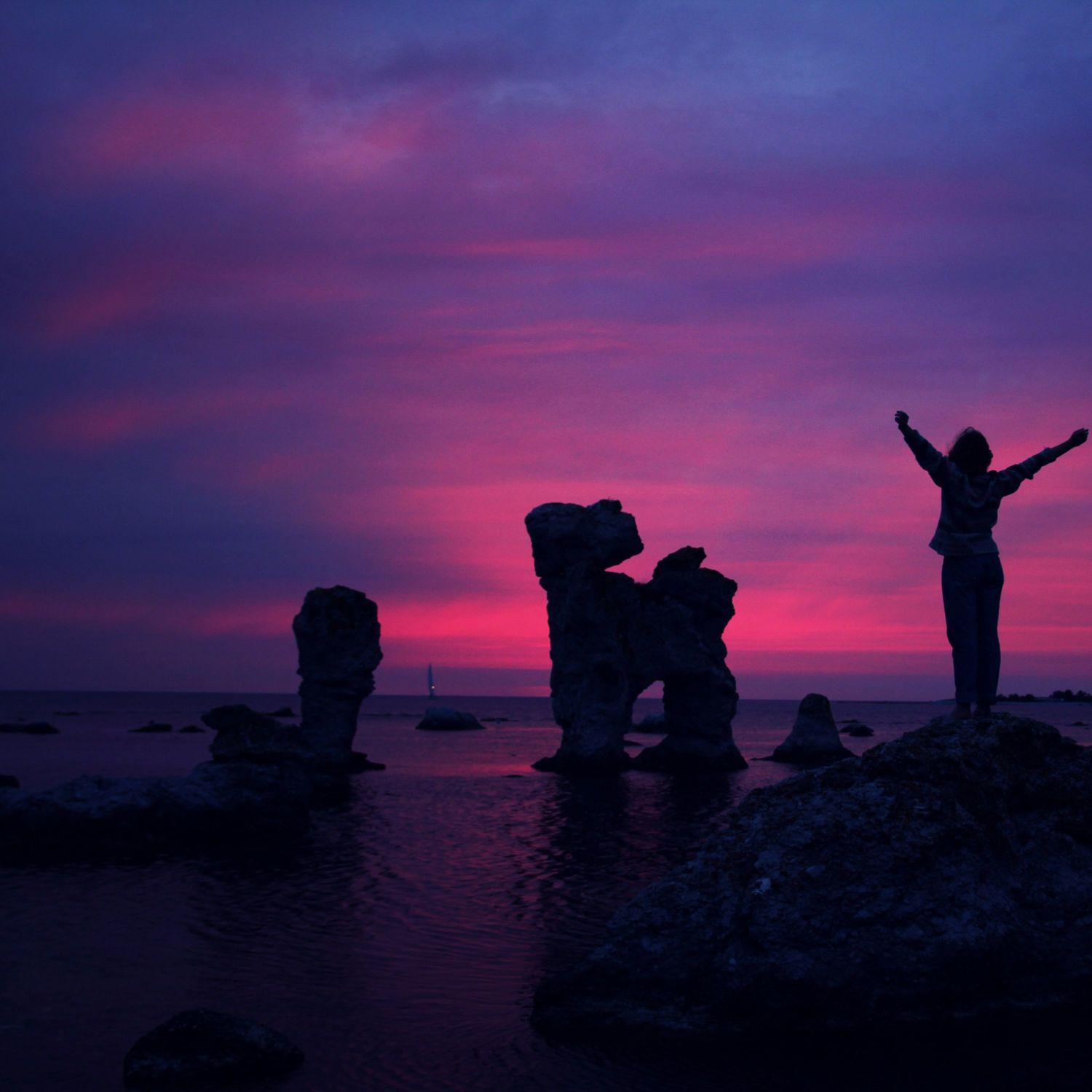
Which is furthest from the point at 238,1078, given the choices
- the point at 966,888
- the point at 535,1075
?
the point at 966,888

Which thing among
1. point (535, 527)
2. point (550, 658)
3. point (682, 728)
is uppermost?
point (535, 527)

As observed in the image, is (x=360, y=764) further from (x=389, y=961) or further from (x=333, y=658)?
(x=389, y=961)

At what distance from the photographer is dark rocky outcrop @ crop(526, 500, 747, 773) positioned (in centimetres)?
4975

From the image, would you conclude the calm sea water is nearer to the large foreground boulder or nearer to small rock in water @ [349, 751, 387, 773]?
the large foreground boulder

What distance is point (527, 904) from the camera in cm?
1567

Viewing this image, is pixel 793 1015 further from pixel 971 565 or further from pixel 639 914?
pixel 971 565

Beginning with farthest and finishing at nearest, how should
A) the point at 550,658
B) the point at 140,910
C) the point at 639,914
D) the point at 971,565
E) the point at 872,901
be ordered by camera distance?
1. the point at 550,658
2. the point at 140,910
3. the point at 971,565
4. the point at 639,914
5. the point at 872,901

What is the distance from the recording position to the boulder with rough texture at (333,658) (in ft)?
148

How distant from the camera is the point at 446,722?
345 ft

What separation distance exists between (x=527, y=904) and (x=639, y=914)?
6.68 metres

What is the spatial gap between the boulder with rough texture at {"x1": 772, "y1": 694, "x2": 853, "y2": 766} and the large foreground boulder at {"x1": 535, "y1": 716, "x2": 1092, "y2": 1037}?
154ft

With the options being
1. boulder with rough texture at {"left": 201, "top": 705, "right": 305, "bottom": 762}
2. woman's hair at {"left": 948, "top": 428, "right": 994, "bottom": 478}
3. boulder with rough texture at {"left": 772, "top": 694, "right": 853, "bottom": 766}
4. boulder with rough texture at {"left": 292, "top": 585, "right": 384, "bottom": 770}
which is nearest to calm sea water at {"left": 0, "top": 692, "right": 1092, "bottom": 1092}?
boulder with rough texture at {"left": 201, "top": 705, "right": 305, "bottom": 762}

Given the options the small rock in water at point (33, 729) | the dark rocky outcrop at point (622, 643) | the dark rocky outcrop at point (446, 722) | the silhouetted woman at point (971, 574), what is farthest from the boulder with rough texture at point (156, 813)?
the dark rocky outcrop at point (446, 722)

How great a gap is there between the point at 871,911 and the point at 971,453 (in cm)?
501
